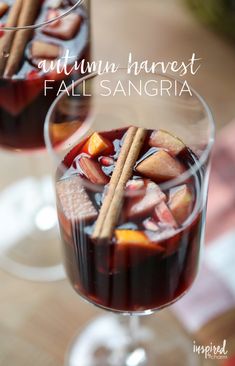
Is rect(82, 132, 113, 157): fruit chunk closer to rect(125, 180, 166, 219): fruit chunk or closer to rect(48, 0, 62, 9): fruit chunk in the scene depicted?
rect(125, 180, 166, 219): fruit chunk

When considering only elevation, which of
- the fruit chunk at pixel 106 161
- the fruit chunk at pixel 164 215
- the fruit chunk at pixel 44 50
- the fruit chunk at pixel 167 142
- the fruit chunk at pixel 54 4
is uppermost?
the fruit chunk at pixel 54 4

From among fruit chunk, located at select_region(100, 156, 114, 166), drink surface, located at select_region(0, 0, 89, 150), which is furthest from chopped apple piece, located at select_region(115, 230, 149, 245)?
drink surface, located at select_region(0, 0, 89, 150)

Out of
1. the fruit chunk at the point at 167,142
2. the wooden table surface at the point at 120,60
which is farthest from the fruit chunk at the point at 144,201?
the wooden table surface at the point at 120,60

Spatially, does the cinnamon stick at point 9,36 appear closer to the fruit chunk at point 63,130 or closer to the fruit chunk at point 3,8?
the fruit chunk at point 3,8

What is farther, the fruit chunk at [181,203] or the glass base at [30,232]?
the glass base at [30,232]

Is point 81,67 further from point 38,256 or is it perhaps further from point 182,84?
point 38,256

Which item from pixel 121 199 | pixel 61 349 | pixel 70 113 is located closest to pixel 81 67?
pixel 70 113

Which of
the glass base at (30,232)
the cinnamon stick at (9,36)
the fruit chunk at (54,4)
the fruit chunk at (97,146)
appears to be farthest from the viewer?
the glass base at (30,232)

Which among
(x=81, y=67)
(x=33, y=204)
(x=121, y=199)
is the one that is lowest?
(x=33, y=204)
